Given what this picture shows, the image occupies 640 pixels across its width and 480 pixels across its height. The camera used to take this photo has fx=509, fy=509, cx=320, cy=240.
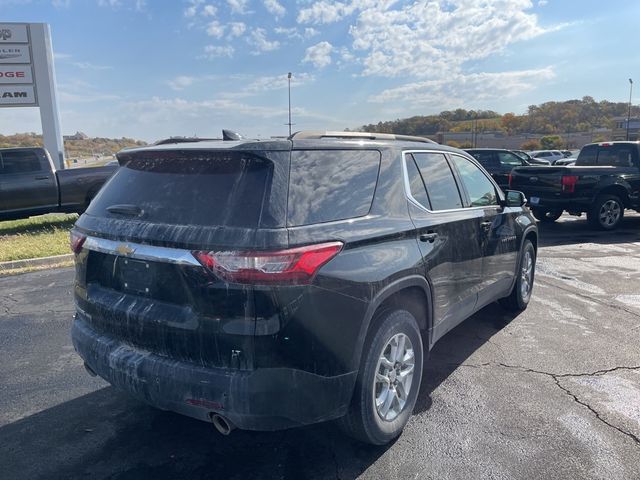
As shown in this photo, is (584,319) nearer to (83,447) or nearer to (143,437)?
(143,437)

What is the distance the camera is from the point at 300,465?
298 centimetres

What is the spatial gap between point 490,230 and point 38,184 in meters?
10.9

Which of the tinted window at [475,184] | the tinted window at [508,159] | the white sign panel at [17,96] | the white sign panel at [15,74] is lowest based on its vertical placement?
the tinted window at [508,159]

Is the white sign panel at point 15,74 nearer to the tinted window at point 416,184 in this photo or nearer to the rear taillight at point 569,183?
the rear taillight at point 569,183

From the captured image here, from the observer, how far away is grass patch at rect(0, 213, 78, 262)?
8.70m

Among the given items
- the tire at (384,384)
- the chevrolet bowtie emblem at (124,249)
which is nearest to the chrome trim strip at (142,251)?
the chevrolet bowtie emblem at (124,249)

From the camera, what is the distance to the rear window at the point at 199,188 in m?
2.54

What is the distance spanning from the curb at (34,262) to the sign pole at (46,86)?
989cm

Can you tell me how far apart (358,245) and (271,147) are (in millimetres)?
706

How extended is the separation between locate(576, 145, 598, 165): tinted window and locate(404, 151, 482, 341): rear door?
32.6 ft

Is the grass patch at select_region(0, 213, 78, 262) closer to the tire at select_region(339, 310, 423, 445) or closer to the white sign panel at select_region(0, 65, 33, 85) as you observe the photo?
the white sign panel at select_region(0, 65, 33, 85)

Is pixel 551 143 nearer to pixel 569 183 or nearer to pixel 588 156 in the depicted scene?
pixel 588 156

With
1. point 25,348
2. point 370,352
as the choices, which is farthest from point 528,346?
point 25,348

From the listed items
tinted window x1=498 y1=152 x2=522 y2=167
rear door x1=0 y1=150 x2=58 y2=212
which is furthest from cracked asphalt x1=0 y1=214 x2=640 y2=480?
tinted window x1=498 y1=152 x2=522 y2=167
